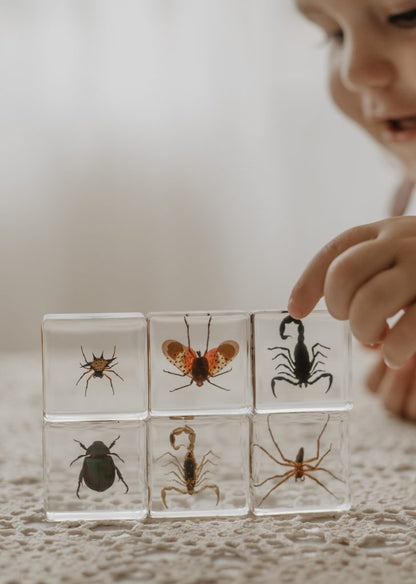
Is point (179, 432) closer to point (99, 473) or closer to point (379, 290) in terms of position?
point (99, 473)

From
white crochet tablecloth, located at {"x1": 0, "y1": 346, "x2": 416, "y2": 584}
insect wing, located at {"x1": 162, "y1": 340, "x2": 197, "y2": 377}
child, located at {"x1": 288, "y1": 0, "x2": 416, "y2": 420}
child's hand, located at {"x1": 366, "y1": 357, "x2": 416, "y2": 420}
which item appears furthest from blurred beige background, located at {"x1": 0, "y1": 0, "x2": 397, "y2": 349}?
insect wing, located at {"x1": 162, "y1": 340, "x2": 197, "y2": 377}

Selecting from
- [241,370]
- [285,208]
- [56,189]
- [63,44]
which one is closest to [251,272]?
[285,208]

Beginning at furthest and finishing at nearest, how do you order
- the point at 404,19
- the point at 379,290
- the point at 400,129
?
the point at 400,129
the point at 404,19
the point at 379,290

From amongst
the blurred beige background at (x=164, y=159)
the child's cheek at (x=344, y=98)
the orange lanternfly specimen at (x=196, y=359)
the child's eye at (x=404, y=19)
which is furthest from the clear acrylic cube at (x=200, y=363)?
the blurred beige background at (x=164, y=159)

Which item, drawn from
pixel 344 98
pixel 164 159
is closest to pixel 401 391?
pixel 344 98

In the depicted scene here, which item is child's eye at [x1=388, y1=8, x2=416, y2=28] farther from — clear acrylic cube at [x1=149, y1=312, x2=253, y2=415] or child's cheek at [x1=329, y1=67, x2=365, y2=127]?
clear acrylic cube at [x1=149, y1=312, x2=253, y2=415]

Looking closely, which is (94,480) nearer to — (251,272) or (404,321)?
(404,321)
